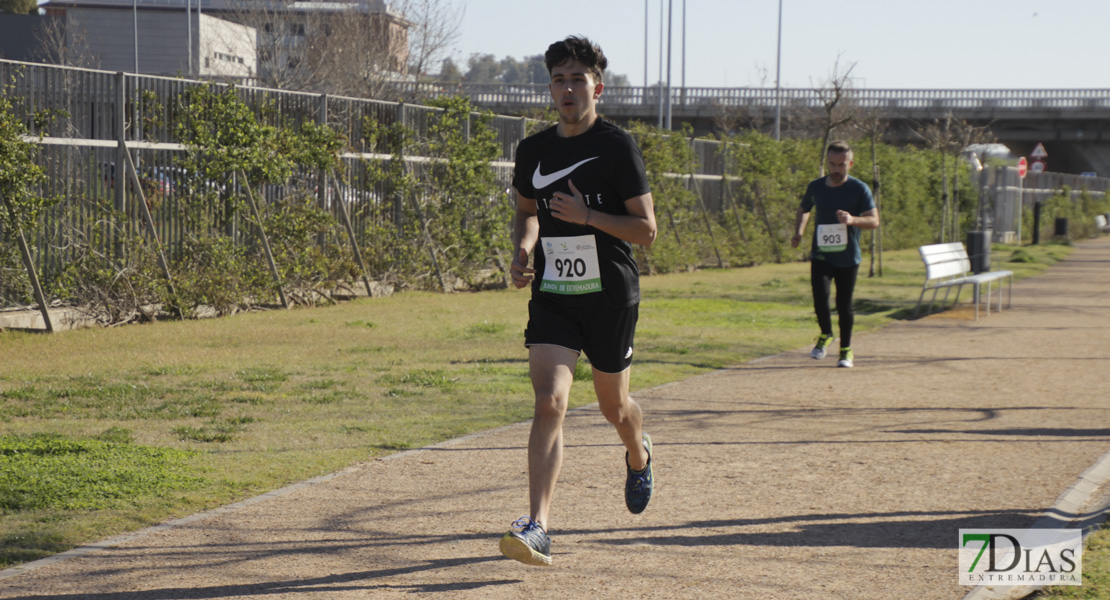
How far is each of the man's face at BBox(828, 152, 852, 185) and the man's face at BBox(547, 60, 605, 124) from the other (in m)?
6.94

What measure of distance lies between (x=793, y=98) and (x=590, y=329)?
64.0 m

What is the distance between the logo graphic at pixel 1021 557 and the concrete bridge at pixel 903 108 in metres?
57.8

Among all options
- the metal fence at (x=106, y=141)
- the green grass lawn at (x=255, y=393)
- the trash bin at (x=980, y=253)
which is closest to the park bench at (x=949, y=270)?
the green grass lawn at (x=255, y=393)

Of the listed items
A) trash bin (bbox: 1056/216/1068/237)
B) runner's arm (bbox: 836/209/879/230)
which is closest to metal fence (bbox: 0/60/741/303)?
runner's arm (bbox: 836/209/879/230)

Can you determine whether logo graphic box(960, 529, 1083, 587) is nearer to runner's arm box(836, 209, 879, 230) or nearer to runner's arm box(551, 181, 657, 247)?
runner's arm box(551, 181, 657, 247)

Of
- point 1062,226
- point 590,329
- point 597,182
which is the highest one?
point 597,182

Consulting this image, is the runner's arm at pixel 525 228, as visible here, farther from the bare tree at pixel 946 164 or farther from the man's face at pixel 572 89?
the bare tree at pixel 946 164

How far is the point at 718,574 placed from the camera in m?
4.77

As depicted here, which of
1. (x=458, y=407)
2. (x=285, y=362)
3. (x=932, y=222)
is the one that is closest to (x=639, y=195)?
(x=458, y=407)

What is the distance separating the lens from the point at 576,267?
16.6ft

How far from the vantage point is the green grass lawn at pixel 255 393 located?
5.95 m

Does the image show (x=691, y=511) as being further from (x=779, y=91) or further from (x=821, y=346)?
(x=779, y=91)

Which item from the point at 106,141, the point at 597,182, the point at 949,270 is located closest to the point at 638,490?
the point at 597,182

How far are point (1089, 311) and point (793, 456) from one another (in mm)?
12681
